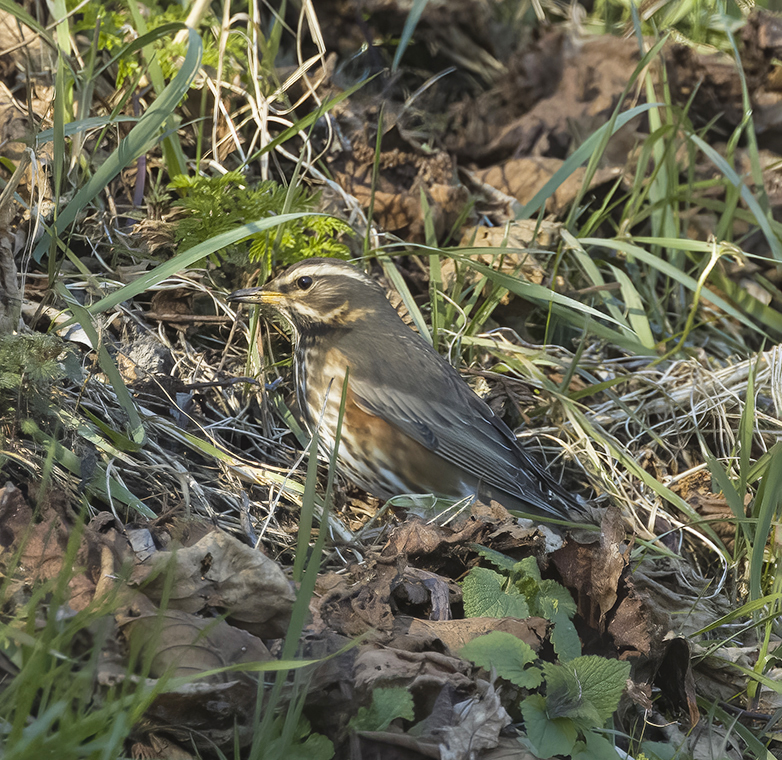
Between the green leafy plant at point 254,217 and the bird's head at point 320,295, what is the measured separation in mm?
136

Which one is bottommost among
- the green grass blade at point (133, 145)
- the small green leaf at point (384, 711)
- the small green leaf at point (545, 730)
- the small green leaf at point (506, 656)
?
the small green leaf at point (545, 730)

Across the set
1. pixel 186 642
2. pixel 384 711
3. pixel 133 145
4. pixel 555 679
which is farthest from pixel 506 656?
pixel 133 145

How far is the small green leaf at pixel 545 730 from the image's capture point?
2.44 m

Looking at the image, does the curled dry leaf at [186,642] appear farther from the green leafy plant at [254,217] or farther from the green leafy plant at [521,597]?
the green leafy plant at [254,217]

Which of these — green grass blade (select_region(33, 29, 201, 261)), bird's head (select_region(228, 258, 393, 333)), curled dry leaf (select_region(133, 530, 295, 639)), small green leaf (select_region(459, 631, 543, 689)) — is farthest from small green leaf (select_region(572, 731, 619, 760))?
green grass blade (select_region(33, 29, 201, 261))

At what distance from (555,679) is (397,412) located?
1864 mm

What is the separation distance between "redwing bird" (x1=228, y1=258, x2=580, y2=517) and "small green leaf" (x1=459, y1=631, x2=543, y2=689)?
145 centimetres

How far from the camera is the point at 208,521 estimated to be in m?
3.30

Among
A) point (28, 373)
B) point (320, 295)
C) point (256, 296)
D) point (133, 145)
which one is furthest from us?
point (320, 295)

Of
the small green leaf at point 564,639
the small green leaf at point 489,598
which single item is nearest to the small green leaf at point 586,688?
the small green leaf at point 564,639

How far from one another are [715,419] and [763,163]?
238cm

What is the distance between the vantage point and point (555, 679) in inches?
101

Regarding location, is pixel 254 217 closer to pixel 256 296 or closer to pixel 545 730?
pixel 256 296

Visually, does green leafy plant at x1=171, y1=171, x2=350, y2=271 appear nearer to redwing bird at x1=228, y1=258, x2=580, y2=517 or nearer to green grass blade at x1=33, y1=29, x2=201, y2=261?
redwing bird at x1=228, y1=258, x2=580, y2=517
